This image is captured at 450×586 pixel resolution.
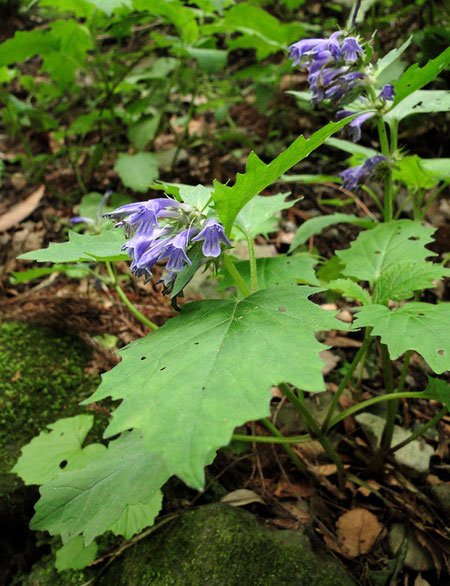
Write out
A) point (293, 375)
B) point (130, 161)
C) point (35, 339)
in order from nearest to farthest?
point (293, 375), point (35, 339), point (130, 161)

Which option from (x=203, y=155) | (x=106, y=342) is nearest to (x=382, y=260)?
(x=106, y=342)

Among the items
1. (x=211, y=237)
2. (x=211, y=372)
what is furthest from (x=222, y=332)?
(x=211, y=237)

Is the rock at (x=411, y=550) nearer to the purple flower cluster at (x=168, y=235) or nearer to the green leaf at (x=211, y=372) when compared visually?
the green leaf at (x=211, y=372)

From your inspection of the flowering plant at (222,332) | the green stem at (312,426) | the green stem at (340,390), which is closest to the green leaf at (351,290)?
the flowering plant at (222,332)

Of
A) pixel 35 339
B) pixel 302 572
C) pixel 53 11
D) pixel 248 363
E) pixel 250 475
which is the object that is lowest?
pixel 250 475

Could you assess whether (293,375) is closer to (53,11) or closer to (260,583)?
(260,583)

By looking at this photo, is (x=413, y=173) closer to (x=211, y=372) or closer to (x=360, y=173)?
(x=360, y=173)
